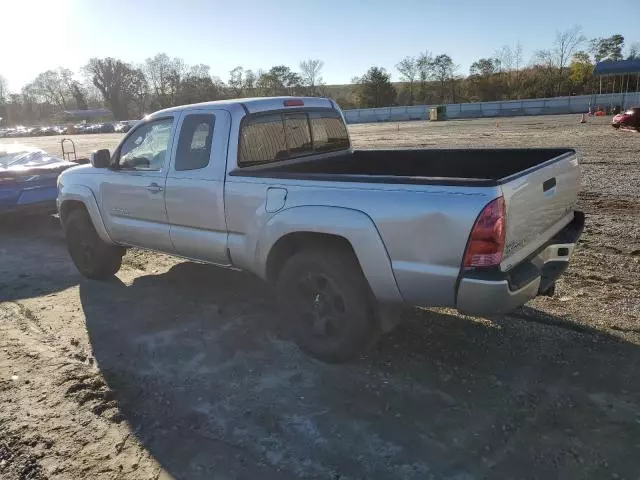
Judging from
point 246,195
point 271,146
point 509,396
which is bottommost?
point 509,396

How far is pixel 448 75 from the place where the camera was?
78.9 meters

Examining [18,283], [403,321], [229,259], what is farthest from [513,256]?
[18,283]

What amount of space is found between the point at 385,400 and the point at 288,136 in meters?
2.61

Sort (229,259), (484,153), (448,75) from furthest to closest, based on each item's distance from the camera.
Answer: (448,75), (484,153), (229,259)

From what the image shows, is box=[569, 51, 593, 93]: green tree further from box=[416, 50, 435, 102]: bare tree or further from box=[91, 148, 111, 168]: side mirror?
box=[91, 148, 111, 168]: side mirror

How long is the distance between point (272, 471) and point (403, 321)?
214cm

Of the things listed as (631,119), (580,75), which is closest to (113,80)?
(580,75)

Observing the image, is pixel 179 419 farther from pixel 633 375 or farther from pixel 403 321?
pixel 633 375

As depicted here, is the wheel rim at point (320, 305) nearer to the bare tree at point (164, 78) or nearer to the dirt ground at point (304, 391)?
the dirt ground at point (304, 391)

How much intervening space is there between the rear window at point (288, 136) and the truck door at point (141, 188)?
3.00 feet

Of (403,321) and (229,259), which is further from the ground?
(229,259)

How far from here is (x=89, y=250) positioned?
6098 millimetres

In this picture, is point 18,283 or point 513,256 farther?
point 18,283

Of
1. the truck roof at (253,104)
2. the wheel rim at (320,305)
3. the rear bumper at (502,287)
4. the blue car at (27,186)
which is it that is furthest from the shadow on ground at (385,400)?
the blue car at (27,186)
